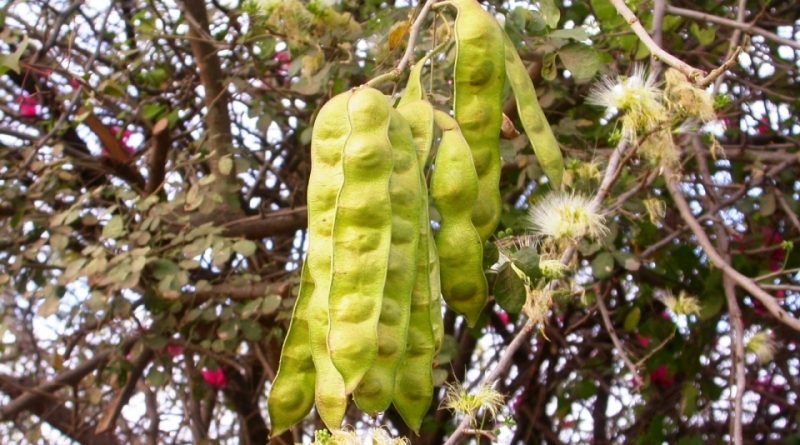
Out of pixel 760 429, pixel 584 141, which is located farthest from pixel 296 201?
pixel 760 429

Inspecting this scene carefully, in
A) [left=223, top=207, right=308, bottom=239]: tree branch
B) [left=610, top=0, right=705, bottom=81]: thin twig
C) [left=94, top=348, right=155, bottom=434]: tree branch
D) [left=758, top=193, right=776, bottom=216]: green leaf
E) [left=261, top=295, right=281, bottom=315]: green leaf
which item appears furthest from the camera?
[left=94, top=348, right=155, bottom=434]: tree branch

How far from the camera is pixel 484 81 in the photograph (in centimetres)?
117

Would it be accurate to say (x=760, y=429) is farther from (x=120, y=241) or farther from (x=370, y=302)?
(x=370, y=302)

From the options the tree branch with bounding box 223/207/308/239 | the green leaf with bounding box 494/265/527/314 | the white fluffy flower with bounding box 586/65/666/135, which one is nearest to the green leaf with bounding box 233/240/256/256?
the tree branch with bounding box 223/207/308/239

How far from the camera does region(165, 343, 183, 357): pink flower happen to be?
2.77m

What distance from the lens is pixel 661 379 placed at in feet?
10.9

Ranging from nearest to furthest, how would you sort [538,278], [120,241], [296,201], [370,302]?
[370,302] < [538,278] < [120,241] < [296,201]

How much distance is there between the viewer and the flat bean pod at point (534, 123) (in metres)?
1.23

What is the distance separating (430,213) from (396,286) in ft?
2.52

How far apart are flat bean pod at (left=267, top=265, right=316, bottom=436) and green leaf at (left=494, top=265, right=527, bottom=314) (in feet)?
1.05

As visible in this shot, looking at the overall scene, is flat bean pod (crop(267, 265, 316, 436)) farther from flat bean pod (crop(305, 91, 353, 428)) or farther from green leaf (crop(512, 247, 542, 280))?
green leaf (crop(512, 247, 542, 280))

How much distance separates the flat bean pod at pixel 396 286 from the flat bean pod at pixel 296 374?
0.34ft

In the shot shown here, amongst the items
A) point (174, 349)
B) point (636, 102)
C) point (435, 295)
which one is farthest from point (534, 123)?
point (174, 349)

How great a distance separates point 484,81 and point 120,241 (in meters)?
1.49
